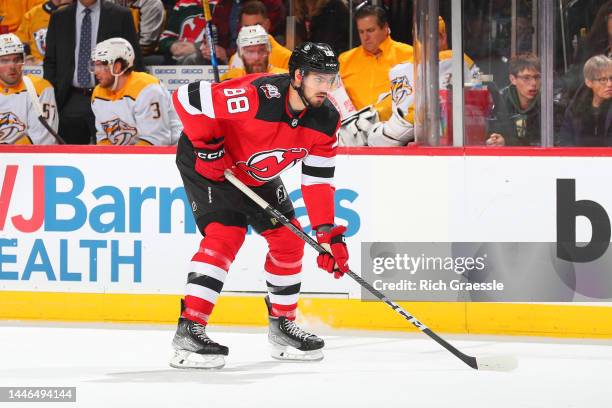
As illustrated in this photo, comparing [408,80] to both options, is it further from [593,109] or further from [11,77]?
[11,77]

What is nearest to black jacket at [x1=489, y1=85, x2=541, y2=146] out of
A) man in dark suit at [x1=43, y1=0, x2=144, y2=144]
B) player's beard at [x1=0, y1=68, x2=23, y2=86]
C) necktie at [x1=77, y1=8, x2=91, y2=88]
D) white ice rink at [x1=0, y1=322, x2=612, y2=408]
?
white ice rink at [x1=0, y1=322, x2=612, y2=408]

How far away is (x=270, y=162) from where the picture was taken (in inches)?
168

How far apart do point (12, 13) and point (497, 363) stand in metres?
4.02

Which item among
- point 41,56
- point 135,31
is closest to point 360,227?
point 135,31

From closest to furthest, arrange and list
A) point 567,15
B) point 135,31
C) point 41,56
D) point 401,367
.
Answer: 1. point 401,367
2. point 567,15
3. point 135,31
4. point 41,56

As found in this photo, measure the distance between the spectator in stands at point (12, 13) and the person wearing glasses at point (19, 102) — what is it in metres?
1.06

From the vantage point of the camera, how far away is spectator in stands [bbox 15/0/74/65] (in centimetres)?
668

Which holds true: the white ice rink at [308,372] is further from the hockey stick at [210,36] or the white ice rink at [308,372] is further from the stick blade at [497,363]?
the hockey stick at [210,36]

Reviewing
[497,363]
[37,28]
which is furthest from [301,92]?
[37,28]

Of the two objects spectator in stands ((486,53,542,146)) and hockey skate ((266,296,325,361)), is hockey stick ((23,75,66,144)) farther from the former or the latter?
spectator in stands ((486,53,542,146))

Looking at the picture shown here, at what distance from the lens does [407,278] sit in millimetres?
5133

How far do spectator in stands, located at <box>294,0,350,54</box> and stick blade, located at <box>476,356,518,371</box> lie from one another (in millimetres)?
2404

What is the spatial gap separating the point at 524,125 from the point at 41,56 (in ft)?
9.38

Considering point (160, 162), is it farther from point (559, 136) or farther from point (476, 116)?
point (559, 136)
